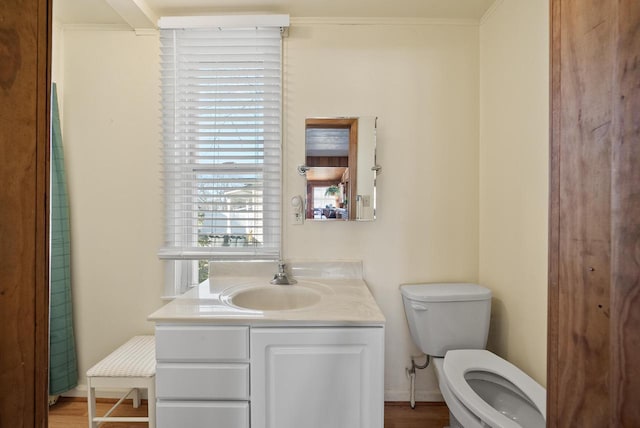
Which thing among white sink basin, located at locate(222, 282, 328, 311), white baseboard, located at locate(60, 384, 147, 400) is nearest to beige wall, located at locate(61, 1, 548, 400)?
white baseboard, located at locate(60, 384, 147, 400)

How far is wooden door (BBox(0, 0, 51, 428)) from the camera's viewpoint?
41 cm

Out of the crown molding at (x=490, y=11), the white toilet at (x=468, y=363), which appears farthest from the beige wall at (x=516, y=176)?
the white toilet at (x=468, y=363)

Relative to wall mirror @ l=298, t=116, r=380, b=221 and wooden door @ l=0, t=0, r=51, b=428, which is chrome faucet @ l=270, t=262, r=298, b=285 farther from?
wooden door @ l=0, t=0, r=51, b=428

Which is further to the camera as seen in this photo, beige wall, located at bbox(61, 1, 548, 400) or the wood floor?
beige wall, located at bbox(61, 1, 548, 400)

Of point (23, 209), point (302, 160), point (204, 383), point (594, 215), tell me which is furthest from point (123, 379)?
point (594, 215)

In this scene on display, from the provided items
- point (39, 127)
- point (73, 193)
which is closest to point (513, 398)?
point (39, 127)

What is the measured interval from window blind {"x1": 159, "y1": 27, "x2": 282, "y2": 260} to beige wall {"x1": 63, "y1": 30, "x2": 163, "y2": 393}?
0.12 m

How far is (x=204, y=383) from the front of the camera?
1061 millimetres

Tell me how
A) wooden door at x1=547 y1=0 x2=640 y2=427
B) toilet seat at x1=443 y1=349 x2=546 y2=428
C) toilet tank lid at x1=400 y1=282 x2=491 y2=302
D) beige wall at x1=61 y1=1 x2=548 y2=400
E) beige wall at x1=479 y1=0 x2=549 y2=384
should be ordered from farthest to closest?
beige wall at x1=61 y1=1 x2=548 y2=400 < toilet tank lid at x1=400 y1=282 x2=491 y2=302 < beige wall at x1=479 y1=0 x2=549 y2=384 < toilet seat at x1=443 y1=349 x2=546 y2=428 < wooden door at x1=547 y1=0 x2=640 y2=427

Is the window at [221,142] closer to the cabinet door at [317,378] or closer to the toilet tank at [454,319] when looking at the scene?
the cabinet door at [317,378]

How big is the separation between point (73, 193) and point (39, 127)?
5.06ft

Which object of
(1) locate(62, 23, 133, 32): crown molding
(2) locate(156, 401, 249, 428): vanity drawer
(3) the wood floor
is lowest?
(3) the wood floor

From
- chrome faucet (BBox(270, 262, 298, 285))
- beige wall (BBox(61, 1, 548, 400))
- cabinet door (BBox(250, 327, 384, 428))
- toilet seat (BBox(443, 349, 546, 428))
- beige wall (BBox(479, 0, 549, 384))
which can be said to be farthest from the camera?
beige wall (BBox(61, 1, 548, 400))

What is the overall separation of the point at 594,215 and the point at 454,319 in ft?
3.73
